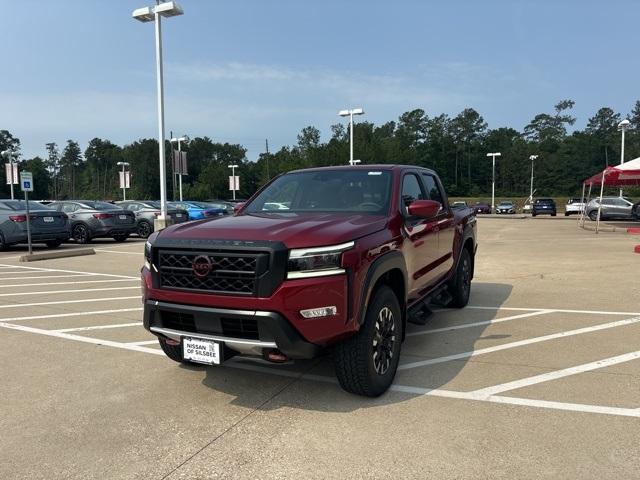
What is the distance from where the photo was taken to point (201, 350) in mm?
3689

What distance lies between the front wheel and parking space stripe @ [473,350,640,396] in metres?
0.76

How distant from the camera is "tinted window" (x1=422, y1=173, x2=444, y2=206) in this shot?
6063mm

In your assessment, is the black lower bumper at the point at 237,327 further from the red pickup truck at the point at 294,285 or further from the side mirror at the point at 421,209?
the side mirror at the point at 421,209

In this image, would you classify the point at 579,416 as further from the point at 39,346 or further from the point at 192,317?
the point at 39,346

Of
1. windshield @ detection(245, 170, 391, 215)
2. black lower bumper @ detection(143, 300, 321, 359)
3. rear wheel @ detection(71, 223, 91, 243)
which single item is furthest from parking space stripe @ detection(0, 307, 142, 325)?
rear wheel @ detection(71, 223, 91, 243)

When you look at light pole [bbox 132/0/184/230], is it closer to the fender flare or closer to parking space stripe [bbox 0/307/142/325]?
parking space stripe [bbox 0/307/142/325]

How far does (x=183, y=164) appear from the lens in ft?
85.8

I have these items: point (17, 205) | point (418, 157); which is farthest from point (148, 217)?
point (418, 157)

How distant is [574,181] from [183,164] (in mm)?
96696

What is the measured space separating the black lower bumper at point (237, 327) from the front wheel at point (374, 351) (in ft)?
1.13

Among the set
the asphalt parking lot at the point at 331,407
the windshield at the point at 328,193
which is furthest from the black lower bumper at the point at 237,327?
the windshield at the point at 328,193

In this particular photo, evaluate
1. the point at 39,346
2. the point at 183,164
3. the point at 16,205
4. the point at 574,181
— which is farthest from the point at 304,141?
the point at 39,346

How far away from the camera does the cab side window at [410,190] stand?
500 centimetres

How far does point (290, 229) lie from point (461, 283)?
12.9 feet
